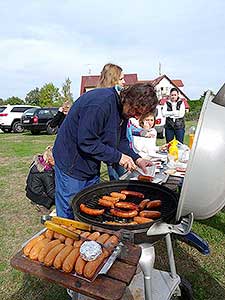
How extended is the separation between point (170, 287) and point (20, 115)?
614 inches

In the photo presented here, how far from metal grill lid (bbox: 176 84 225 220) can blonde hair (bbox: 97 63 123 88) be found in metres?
1.82

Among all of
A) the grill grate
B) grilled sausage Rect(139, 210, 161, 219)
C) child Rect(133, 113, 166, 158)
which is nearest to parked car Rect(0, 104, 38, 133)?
child Rect(133, 113, 166, 158)

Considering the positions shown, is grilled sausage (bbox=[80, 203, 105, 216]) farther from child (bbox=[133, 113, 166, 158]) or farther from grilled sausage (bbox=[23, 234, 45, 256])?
child (bbox=[133, 113, 166, 158])

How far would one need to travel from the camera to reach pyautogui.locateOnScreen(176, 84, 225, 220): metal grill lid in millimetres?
1237

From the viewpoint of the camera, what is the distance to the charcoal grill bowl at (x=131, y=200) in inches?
59.2

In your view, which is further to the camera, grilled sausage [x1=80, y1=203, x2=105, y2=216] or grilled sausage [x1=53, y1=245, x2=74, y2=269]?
grilled sausage [x1=80, y1=203, x2=105, y2=216]

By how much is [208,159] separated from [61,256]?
78cm

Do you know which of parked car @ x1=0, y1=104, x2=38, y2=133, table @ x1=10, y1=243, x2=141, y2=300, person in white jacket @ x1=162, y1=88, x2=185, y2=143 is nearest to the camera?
table @ x1=10, y1=243, x2=141, y2=300

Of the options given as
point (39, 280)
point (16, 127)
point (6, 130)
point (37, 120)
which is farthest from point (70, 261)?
point (6, 130)

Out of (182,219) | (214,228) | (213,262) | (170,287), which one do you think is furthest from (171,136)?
(182,219)

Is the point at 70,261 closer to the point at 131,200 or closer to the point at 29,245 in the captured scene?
the point at 29,245

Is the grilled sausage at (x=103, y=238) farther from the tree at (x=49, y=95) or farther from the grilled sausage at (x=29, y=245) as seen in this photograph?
the tree at (x=49, y=95)

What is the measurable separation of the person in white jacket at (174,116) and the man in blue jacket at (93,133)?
4.50m

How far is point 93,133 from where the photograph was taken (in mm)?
1899
